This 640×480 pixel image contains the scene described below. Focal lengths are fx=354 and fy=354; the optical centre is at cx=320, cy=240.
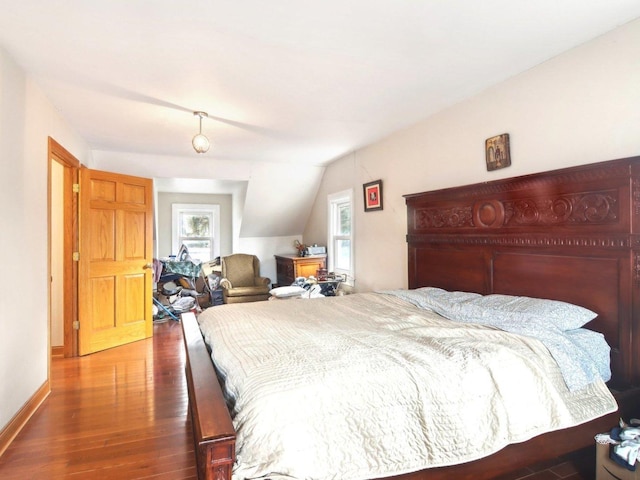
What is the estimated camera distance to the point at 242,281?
581 centimetres

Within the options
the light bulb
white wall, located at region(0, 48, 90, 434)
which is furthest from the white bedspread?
the light bulb

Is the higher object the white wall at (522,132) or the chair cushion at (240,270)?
the white wall at (522,132)

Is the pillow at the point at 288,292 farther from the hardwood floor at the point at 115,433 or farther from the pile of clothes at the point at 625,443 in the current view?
the pile of clothes at the point at 625,443

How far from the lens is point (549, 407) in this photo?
61.6 inches

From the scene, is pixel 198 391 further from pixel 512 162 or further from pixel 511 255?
pixel 512 162

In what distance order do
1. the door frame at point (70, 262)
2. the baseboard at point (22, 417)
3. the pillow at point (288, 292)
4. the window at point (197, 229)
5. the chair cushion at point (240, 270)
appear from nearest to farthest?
the baseboard at point (22, 417)
the door frame at point (70, 262)
the pillow at point (288, 292)
the chair cushion at point (240, 270)
the window at point (197, 229)

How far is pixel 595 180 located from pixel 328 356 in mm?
1787

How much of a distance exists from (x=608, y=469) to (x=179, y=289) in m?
5.58

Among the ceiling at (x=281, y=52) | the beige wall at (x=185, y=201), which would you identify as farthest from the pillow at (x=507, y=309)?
the beige wall at (x=185, y=201)

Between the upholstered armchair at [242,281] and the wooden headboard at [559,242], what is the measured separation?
3177mm

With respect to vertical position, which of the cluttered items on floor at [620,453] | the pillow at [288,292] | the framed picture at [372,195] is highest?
the framed picture at [372,195]

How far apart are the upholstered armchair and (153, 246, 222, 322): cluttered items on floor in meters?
0.46

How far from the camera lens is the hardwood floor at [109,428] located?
192 cm

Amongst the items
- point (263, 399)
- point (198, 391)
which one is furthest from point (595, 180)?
point (198, 391)
